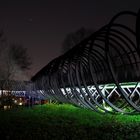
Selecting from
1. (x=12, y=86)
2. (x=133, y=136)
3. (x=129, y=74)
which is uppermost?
(x=12, y=86)

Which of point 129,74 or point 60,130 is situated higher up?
point 129,74

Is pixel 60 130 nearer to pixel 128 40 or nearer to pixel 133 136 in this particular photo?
pixel 133 136

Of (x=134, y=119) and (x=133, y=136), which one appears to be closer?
(x=133, y=136)

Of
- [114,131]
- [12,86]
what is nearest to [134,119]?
[114,131]

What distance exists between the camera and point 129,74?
1201 centimetres

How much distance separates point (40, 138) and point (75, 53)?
10.4 ft

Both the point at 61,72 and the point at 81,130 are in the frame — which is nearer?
the point at 81,130

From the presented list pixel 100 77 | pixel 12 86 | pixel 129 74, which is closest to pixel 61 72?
pixel 100 77

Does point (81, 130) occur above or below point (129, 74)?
below

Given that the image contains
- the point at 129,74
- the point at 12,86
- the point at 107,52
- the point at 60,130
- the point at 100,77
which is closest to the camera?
the point at 107,52

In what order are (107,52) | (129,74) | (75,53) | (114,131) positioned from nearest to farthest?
(107,52)
(114,131)
(75,53)
(129,74)

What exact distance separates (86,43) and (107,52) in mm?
1434

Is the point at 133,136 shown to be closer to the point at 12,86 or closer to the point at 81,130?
the point at 81,130

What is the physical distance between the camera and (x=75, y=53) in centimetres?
1128
